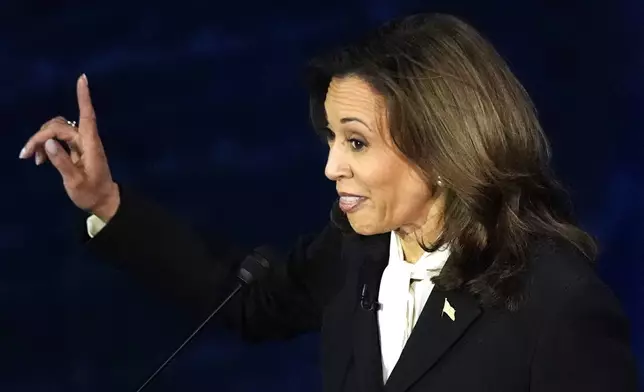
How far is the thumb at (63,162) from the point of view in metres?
1.28

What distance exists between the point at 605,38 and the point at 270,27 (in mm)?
593

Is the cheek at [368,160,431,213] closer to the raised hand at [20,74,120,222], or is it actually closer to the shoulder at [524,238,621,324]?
the shoulder at [524,238,621,324]

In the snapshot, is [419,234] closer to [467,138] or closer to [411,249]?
[411,249]

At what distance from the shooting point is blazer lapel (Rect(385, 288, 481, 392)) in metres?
1.17

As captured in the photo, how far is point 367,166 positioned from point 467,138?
124 millimetres

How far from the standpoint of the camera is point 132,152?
1.61 m

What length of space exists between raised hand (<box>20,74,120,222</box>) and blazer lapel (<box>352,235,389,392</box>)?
1.25 feet

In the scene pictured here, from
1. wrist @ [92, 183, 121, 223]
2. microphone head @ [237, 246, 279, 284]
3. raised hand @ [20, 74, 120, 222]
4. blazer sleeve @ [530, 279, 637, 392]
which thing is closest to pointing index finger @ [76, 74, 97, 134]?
raised hand @ [20, 74, 120, 222]

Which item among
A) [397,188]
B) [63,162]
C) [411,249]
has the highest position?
[63,162]

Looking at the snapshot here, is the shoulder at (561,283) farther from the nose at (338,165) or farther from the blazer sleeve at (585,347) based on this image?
the nose at (338,165)

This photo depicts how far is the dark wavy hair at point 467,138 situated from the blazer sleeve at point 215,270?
287 mm

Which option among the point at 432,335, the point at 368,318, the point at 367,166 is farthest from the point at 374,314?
the point at 367,166

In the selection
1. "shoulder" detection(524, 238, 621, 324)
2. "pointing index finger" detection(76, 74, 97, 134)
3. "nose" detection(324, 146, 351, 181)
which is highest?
"pointing index finger" detection(76, 74, 97, 134)

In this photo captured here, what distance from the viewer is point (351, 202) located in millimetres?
1187
